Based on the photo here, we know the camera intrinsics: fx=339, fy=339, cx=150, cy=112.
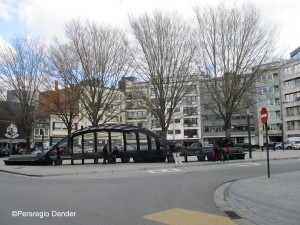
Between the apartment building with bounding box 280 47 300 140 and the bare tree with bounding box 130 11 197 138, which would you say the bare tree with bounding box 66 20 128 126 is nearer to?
the bare tree with bounding box 130 11 197 138

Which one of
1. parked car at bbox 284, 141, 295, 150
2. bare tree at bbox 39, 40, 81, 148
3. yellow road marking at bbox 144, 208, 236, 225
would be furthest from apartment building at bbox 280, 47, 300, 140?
yellow road marking at bbox 144, 208, 236, 225

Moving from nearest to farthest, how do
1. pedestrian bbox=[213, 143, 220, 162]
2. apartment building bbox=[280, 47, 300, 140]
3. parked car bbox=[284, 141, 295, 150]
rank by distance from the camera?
pedestrian bbox=[213, 143, 220, 162] → parked car bbox=[284, 141, 295, 150] → apartment building bbox=[280, 47, 300, 140]

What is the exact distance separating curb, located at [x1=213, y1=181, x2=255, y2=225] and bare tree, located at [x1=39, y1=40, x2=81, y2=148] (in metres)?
23.4

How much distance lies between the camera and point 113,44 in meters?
31.8

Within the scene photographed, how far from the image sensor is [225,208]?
838 centimetres

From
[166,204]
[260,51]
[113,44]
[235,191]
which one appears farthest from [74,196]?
[260,51]

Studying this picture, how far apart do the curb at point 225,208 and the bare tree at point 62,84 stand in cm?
2338

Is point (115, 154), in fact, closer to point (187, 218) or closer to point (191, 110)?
point (191, 110)

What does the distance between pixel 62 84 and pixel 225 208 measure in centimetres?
2712

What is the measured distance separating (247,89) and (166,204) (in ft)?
86.8

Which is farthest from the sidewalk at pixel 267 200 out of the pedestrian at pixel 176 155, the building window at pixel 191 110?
the building window at pixel 191 110

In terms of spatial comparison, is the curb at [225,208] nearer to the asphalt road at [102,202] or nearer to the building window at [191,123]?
the asphalt road at [102,202]

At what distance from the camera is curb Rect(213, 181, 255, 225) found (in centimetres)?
705

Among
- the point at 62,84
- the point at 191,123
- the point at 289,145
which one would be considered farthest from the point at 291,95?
the point at 62,84
